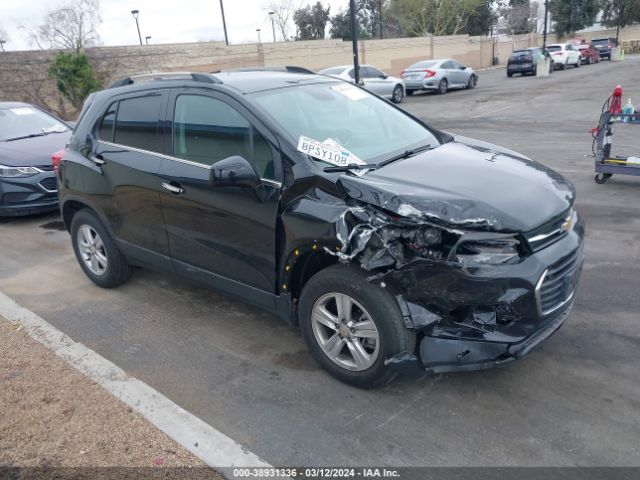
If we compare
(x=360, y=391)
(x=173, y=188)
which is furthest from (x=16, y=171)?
(x=360, y=391)

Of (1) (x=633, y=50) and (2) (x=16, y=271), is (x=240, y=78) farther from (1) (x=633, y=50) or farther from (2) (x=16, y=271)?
(1) (x=633, y=50)

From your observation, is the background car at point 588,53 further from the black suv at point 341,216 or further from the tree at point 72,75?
the black suv at point 341,216

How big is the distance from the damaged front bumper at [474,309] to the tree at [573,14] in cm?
6835

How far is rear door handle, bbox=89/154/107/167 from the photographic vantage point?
4.89 meters

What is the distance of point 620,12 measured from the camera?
197 ft

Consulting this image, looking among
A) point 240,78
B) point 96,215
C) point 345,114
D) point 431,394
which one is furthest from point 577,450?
point 96,215

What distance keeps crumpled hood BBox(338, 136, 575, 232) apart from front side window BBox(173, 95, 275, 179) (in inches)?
27.1

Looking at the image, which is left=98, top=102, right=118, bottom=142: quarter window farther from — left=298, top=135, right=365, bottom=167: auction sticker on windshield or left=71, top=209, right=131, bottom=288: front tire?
left=298, top=135, right=365, bottom=167: auction sticker on windshield

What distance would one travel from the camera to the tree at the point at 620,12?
197 ft

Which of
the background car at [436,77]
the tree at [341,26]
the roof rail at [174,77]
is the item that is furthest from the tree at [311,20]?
the roof rail at [174,77]

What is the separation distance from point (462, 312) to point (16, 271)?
5.06 metres

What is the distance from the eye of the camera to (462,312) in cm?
310

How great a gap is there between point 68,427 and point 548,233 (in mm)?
3012

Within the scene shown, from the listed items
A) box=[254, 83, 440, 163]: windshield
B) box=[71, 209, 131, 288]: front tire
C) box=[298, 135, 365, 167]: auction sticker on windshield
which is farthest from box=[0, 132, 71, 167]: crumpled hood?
box=[298, 135, 365, 167]: auction sticker on windshield
